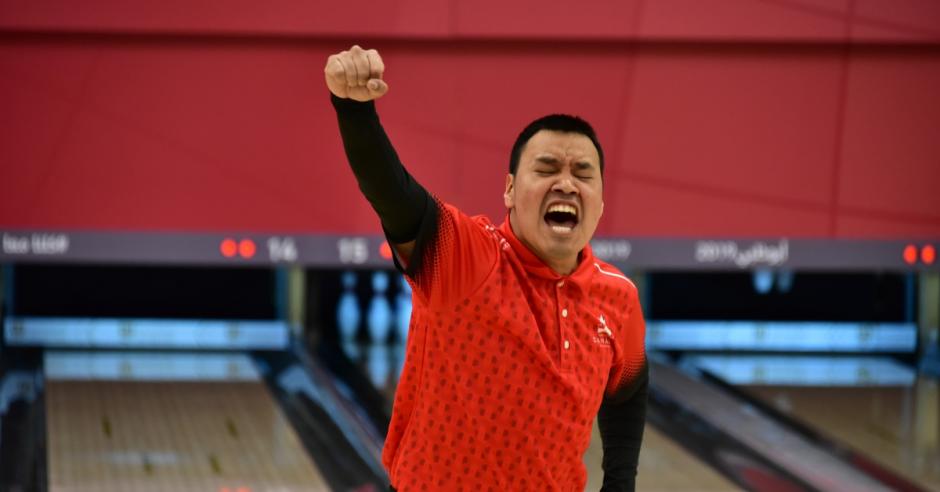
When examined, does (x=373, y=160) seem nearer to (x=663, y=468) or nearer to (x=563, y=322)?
(x=563, y=322)

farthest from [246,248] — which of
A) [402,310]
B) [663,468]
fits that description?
[663,468]

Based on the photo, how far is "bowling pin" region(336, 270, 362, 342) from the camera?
577 cm

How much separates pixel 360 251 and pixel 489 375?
3.14 meters

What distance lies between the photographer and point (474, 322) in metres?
1.69

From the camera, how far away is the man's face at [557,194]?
1.72 meters

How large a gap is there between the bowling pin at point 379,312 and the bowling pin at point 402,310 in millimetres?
45

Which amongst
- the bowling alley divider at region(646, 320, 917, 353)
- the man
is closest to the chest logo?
the man

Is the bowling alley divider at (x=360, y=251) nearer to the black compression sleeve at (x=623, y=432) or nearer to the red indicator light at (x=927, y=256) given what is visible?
the red indicator light at (x=927, y=256)

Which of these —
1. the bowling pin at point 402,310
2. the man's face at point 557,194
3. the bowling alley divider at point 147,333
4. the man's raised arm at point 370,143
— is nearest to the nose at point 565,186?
the man's face at point 557,194

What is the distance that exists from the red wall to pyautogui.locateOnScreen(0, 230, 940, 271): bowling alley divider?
0.15 feet

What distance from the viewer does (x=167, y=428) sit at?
4441 millimetres

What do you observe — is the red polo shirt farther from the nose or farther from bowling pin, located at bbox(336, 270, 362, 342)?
bowling pin, located at bbox(336, 270, 362, 342)

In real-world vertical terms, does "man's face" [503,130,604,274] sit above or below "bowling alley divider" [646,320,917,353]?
above

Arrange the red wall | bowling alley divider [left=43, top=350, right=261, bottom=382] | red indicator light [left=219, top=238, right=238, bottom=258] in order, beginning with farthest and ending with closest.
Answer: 1. bowling alley divider [left=43, top=350, right=261, bottom=382]
2. red indicator light [left=219, top=238, right=238, bottom=258]
3. the red wall
